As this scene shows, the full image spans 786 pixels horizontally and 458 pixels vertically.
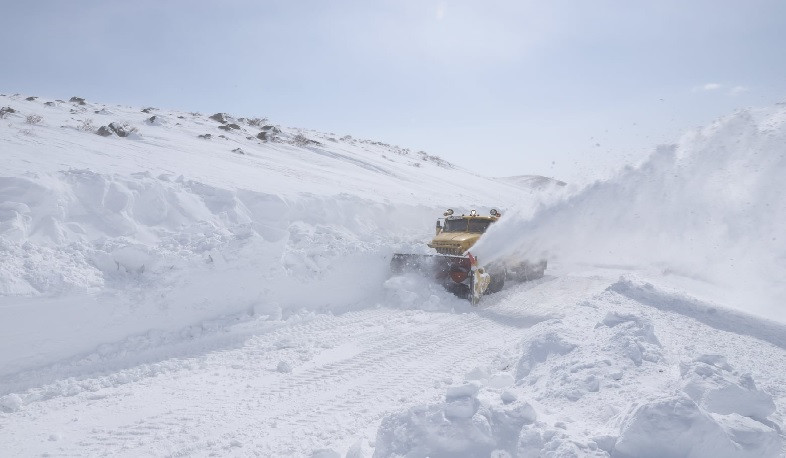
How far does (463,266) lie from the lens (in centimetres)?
900

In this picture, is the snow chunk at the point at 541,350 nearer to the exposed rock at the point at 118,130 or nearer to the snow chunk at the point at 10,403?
the snow chunk at the point at 10,403

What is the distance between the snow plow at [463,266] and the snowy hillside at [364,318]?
347mm

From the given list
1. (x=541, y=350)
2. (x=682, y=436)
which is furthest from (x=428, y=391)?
(x=682, y=436)

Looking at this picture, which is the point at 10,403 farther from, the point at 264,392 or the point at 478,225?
the point at 478,225

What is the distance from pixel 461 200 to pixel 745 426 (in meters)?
19.7

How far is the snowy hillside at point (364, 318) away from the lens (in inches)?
141

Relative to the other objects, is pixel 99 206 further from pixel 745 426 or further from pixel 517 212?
pixel 745 426

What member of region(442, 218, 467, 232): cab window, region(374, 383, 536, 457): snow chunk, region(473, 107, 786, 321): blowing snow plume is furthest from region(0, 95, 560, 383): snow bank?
region(374, 383, 536, 457): snow chunk

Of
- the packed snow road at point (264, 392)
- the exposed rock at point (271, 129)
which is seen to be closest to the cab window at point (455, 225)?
the packed snow road at point (264, 392)

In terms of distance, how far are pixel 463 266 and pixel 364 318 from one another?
7.97ft

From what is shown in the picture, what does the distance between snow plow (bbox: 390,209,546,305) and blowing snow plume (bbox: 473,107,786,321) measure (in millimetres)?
370

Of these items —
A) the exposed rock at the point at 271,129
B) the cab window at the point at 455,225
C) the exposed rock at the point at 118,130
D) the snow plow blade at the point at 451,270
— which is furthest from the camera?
the exposed rock at the point at 271,129

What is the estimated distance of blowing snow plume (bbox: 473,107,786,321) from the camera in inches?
372

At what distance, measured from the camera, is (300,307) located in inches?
320
